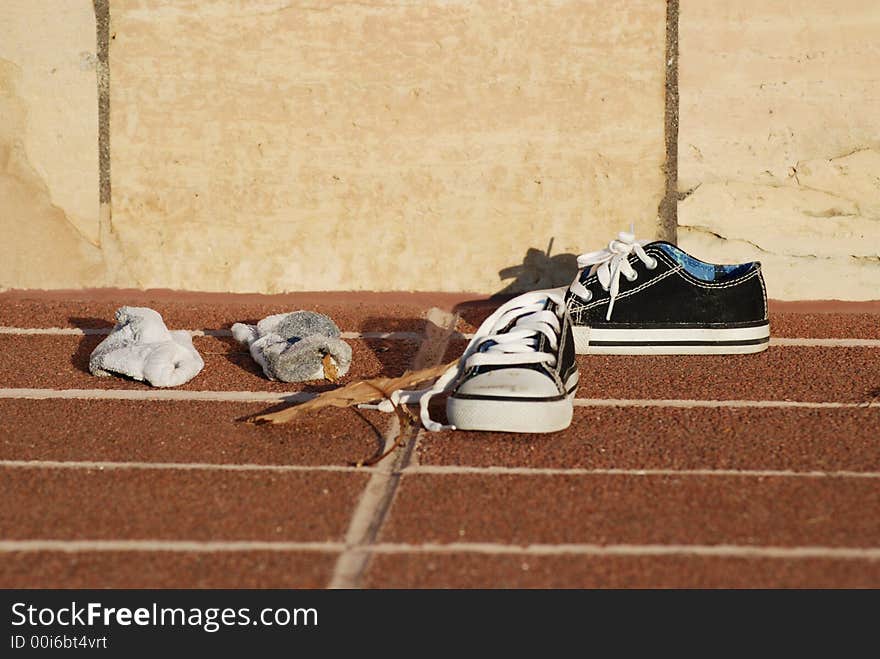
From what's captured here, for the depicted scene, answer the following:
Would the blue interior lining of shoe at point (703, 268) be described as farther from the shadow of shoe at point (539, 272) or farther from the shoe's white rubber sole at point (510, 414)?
the shoe's white rubber sole at point (510, 414)

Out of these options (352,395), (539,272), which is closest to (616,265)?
(539,272)

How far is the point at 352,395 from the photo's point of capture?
302cm

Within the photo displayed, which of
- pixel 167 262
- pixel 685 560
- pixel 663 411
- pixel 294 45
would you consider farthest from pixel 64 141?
pixel 685 560

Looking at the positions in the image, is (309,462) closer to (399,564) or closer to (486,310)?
(399,564)

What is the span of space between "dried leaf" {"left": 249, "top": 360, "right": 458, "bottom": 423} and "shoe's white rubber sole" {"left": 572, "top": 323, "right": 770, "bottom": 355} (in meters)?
0.76

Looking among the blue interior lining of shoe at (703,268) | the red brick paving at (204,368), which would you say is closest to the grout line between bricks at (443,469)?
the red brick paving at (204,368)

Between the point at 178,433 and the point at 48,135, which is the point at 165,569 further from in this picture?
the point at 48,135

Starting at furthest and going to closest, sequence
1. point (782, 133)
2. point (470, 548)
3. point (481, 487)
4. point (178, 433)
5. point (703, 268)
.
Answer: point (782, 133), point (703, 268), point (178, 433), point (481, 487), point (470, 548)

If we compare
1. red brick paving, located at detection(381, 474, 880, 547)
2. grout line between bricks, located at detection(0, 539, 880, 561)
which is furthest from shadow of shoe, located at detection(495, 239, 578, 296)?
grout line between bricks, located at detection(0, 539, 880, 561)

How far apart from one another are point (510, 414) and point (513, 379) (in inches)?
3.7

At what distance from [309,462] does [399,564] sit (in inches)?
25.5

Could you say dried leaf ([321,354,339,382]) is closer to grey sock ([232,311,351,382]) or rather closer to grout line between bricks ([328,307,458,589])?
grey sock ([232,311,351,382])

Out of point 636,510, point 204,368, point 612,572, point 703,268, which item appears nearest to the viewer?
point 612,572

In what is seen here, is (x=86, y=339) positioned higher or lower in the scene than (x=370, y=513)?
lower
